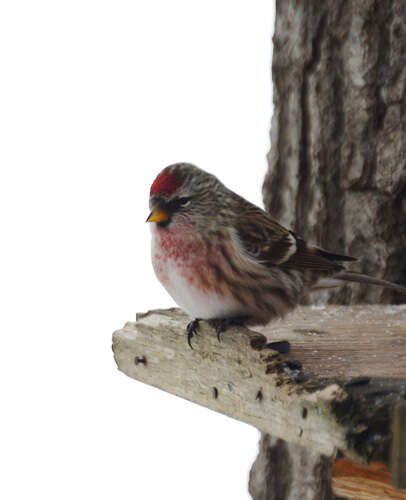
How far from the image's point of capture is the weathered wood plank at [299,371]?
1.67m

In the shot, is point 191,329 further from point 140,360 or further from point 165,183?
point 165,183

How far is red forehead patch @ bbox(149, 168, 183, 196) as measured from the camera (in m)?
2.20

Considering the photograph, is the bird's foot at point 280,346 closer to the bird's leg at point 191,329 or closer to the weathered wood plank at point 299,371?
the weathered wood plank at point 299,371

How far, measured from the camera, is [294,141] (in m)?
3.25

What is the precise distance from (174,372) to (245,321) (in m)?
0.25

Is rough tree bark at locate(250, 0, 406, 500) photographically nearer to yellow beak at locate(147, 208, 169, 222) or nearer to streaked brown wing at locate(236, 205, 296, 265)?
streaked brown wing at locate(236, 205, 296, 265)

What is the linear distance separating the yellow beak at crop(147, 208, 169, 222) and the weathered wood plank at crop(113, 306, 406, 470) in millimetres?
313

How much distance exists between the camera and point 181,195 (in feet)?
7.45

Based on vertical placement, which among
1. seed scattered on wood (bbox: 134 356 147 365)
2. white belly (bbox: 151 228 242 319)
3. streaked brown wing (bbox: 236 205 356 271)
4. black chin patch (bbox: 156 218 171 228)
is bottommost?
seed scattered on wood (bbox: 134 356 147 365)

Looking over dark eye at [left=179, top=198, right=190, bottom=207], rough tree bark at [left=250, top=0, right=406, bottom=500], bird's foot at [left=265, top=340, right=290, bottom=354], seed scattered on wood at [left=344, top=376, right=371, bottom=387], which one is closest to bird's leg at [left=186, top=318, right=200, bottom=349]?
bird's foot at [left=265, top=340, right=290, bottom=354]

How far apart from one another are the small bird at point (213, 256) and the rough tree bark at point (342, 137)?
82cm

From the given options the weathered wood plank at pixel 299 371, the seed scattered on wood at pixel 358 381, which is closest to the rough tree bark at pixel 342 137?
the weathered wood plank at pixel 299 371

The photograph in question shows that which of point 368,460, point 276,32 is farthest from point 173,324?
point 276,32

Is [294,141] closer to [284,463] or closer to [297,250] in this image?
[297,250]
